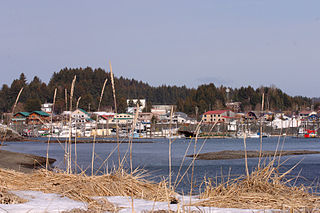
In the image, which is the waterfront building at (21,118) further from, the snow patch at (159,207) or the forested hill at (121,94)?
the snow patch at (159,207)

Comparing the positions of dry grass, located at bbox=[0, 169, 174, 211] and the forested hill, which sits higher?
the forested hill

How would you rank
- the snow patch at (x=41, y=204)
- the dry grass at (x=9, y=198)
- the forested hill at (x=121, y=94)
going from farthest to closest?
the forested hill at (x=121, y=94)
the dry grass at (x=9, y=198)
the snow patch at (x=41, y=204)

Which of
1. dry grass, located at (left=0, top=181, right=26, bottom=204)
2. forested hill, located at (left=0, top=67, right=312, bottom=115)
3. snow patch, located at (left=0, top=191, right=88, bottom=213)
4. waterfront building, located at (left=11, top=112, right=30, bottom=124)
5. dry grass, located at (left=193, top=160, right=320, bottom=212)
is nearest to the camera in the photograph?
snow patch, located at (left=0, top=191, right=88, bottom=213)

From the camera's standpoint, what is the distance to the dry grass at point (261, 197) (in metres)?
3.72

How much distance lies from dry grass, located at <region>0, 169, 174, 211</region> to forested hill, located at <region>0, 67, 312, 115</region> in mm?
106988

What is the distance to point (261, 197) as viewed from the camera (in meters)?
4.01

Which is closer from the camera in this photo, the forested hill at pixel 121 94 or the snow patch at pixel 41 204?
the snow patch at pixel 41 204

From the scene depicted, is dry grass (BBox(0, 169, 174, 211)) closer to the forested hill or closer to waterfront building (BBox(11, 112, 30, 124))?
waterfront building (BBox(11, 112, 30, 124))

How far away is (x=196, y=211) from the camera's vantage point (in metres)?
3.58

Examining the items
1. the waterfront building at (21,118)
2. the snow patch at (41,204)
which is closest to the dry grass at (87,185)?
the snow patch at (41,204)

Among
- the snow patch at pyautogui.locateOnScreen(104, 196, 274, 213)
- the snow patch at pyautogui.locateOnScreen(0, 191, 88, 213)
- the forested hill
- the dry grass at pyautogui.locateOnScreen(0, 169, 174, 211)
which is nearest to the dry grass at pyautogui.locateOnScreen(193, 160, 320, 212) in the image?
the snow patch at pyautogui.locateOnScreen(104, 196, 274, 213)

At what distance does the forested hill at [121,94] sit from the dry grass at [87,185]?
10699 cm

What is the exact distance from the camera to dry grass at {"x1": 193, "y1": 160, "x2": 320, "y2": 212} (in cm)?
372

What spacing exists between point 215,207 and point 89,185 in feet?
4.64
